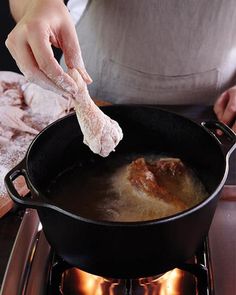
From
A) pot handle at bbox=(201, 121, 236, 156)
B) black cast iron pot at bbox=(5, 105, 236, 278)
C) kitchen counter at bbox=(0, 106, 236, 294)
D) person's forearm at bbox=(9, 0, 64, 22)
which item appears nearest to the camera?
black cast iron pot at bbox=(5, 105, 236, 278)

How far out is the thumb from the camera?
67cm

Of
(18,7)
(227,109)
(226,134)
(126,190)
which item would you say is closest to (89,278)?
(126,190)

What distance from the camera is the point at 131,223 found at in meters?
0.49

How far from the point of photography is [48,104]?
1.13 m

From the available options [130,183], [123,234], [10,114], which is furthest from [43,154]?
[10,114]

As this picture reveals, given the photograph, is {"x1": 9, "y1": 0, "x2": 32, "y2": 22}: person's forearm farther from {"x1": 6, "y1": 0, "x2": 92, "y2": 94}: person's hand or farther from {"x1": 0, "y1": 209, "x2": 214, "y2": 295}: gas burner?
{"x1": 0, "y1": 209, "x2": 214, "y2": 295}: gas burner

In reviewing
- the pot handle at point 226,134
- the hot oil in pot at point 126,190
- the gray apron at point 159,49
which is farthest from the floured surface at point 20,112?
the pot handle at point 226,134

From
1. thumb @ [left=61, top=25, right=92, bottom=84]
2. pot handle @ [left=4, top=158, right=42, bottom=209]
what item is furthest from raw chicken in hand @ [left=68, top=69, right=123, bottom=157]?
pot handle @ [left=4, top=158, right=42, bottom=209]

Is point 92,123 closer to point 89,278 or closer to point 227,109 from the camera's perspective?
point 89,278

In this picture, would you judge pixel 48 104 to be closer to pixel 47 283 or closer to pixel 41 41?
pixel 41 41

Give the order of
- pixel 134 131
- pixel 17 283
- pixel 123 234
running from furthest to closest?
pixel 134 131
pixel 17 283
pixel 123 234

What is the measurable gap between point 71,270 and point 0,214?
0.77 feet

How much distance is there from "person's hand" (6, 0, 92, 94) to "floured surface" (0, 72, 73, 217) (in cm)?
37

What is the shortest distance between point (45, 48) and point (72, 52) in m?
0.06
